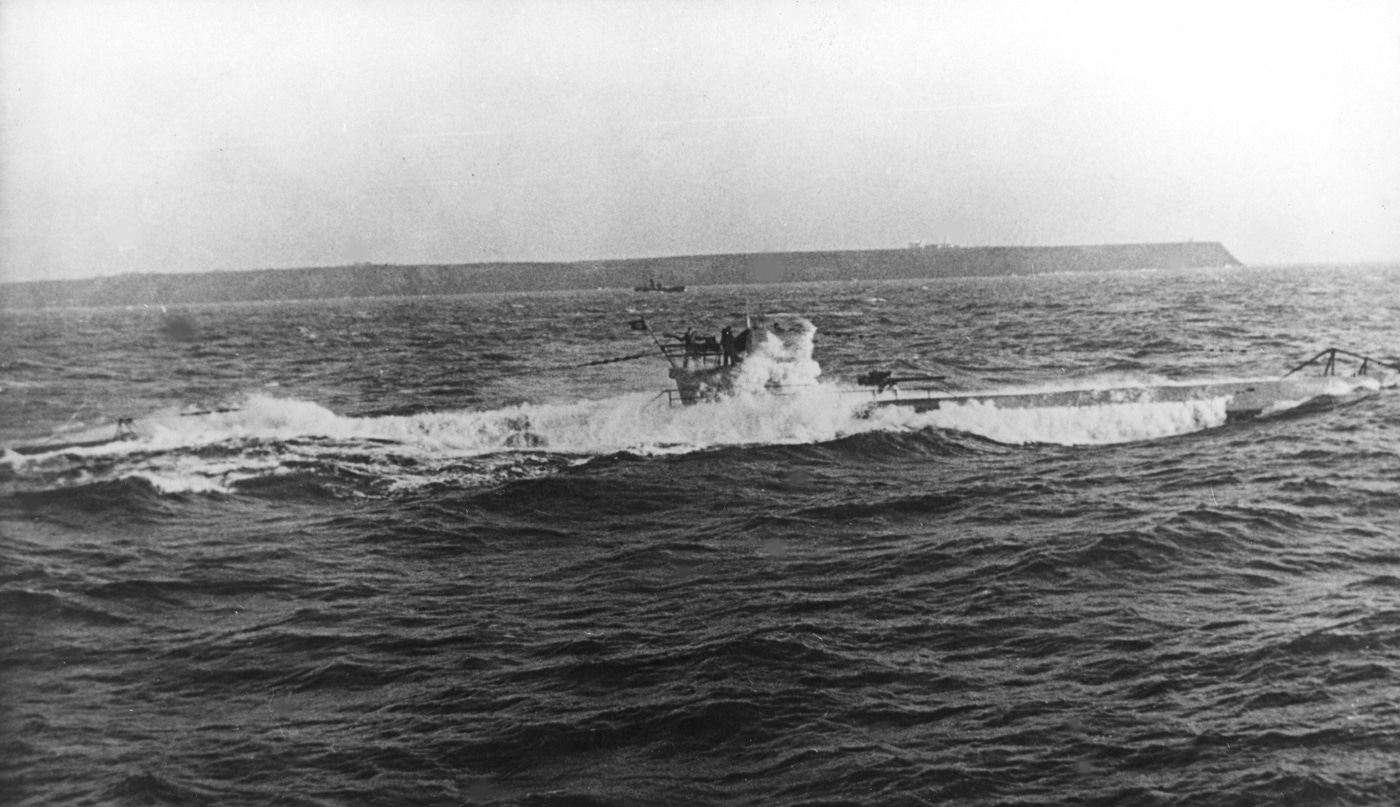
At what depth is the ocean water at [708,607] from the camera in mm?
9273

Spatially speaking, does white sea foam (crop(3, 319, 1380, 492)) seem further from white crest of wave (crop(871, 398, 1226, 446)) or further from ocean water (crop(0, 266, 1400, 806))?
ocean water (crop(0, 266, 1400, 806))

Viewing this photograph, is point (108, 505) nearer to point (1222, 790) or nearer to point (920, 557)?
point (920, 557)

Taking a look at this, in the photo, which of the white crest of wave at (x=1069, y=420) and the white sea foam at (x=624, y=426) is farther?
the white crest of wave at (x=1069, y=420)

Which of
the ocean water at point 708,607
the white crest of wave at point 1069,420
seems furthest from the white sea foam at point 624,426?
the ocean water at point 708,607

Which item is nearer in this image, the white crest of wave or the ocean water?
the ocean water

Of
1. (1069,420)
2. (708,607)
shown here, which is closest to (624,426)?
(1069,420)

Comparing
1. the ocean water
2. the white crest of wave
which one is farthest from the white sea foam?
the ocean water

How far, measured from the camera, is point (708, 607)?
13.6 m

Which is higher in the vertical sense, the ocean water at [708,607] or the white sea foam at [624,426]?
the white sea foam at [624,426]

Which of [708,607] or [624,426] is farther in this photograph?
[624,426]

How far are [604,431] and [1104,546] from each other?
51.0 feet

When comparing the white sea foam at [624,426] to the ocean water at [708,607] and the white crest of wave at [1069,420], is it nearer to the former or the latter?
the white crest of wave at [1069,420]

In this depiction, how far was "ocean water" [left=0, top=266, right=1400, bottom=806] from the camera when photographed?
9273mm

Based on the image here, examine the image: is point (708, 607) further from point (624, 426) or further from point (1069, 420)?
point (1069, 420)
